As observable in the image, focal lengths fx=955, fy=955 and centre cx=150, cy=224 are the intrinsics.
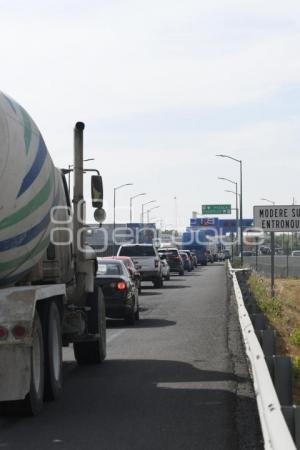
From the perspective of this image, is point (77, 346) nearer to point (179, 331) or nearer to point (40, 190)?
point (40, 190)

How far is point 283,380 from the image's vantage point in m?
8.21

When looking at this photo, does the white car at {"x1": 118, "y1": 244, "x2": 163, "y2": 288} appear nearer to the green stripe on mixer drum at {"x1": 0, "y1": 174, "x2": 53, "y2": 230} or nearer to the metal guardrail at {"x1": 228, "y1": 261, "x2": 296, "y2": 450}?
the green stripe on mixer drum at {"x1": 0, "y1": 174, "x2": 53, "y2": 230}

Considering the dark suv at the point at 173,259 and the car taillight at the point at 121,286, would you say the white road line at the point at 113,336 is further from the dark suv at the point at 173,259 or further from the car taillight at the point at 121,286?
the dark suv at the point at 173,259

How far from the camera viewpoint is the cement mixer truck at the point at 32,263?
9125mm

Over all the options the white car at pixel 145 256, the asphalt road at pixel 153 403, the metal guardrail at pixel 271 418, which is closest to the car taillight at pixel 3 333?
the asphalt road at pixel 153 403

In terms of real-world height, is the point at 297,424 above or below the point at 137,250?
below

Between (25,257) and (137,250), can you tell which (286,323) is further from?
(137,250)

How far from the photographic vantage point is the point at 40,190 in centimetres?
1078

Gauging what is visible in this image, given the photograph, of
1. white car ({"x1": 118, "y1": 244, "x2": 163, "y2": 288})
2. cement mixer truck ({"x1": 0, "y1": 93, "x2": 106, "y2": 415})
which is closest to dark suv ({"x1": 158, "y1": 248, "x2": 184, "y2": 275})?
white car ({"x1": 118, "y1": 244, "x2": 163, "y2": 288})

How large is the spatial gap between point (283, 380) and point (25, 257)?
345 centimetres

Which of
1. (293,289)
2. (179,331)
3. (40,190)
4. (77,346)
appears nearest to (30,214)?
(40,190)

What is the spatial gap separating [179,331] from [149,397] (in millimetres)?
9127

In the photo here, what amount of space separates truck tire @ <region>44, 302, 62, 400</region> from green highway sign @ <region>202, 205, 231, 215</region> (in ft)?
421

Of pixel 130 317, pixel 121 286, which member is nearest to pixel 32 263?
pixel 121 286
